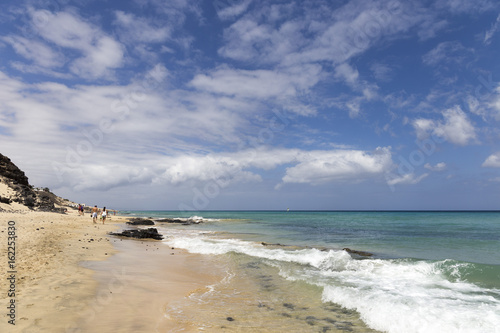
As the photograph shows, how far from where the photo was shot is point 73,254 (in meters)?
13.9

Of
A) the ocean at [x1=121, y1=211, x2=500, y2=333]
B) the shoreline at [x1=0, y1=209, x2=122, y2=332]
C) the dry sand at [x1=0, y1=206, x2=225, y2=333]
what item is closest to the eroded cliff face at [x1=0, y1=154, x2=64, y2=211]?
the shoreline at [x1=0, y1=209, x2=122, y2=332]

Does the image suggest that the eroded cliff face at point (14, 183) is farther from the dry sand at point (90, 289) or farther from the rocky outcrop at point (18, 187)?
the dry sand at point (90, 289)

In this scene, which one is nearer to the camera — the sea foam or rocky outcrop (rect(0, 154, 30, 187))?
the sea foam

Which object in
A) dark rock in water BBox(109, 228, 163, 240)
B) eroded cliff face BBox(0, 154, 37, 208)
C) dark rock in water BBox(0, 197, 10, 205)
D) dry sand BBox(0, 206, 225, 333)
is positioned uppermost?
eroded cliff face BBox(0, 154, 37, 208)

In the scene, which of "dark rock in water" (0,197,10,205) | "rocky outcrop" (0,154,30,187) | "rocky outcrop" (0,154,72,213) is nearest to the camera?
"dark rock in water" (0,197,10,205)

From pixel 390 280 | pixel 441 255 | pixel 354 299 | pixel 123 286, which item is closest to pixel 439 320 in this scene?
pixel 354 299

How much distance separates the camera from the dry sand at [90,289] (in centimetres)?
616

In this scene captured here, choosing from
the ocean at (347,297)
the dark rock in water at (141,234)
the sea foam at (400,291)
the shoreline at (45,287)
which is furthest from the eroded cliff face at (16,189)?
the sea foam at (400,291)

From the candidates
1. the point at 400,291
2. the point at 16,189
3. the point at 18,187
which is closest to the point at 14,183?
the point at 18,187

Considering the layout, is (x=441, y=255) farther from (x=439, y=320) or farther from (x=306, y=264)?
(x=439, y=320)

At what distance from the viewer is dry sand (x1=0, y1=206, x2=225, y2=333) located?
616cm

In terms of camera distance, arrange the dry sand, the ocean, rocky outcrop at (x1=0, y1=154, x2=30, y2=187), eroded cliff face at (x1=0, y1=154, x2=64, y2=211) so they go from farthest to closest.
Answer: rocky outcrop at (x1=0, y1=154, x2=30, y2=187)
eroded cliff face at (x1=0, y1=154, x2=64, y2=211)
the ocean
the dry sand

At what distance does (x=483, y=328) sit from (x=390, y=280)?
5.12 meters

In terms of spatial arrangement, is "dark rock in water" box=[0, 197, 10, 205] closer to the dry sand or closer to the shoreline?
the dry sand
